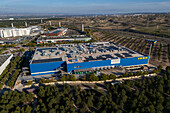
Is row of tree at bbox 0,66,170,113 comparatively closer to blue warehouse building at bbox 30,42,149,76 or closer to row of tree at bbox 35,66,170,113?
row of tree at bbox 35,66,170,113

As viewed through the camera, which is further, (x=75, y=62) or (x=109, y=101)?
(x=75, y=62)

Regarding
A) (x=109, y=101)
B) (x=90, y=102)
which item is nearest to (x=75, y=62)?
(x=90, y=102)

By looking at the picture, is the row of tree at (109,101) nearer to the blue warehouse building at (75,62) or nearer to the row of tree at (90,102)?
the row of tree at (90,102)

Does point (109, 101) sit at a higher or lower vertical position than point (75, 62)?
lower

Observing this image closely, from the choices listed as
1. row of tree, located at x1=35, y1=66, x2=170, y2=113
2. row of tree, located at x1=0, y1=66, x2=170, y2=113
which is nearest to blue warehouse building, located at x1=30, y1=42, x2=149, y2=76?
row of tree, located at x1=35, y1=66, x2=170, y2=113

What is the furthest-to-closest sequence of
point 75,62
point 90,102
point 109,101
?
point 75,62 < point 109,101 < point 90,102

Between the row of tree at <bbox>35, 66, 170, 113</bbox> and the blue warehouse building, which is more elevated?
the blue warehouse building

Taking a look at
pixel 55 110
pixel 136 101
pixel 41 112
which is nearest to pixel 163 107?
pixel 136 101

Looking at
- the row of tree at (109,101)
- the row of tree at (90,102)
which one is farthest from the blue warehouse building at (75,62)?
the row of tree at (90,102)

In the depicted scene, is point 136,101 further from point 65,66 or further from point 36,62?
point 36,62

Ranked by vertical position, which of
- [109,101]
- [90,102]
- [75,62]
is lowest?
[109,101]

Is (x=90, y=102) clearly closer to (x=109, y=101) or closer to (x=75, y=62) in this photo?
(x=109, y=101)
